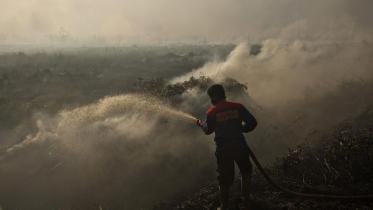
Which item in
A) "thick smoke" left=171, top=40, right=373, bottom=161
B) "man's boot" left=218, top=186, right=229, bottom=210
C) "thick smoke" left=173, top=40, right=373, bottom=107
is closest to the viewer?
"man's boot" left=218, top=186, right=229, bottom=210

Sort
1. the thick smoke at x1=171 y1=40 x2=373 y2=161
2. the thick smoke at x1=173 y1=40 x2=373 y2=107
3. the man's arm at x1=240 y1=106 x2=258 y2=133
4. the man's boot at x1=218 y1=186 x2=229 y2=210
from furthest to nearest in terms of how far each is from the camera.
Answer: the thick smoke at x1=173 y1=40 x2=373 y2=107, the thick smoke at x1=171 y1=40 x2=373 y2=161, the man's boot at x1=218 y1=186 x2=229 y2=210, the man's arm at x1=240 y1=106 x2=258 y2=133

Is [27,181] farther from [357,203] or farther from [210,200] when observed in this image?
[357,203]

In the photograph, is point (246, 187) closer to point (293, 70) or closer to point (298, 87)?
point (298, 87)

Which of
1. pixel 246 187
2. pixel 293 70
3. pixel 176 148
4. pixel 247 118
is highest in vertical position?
pixel 293 70

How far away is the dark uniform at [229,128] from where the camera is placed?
264 inches

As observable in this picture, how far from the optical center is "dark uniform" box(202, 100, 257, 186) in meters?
6.70

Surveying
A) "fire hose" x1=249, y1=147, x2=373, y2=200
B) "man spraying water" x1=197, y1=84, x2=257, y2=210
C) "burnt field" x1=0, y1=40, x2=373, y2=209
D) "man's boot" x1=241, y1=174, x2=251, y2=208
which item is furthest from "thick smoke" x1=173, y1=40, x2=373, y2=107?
"man spraying water" x1=197, y1=84, x2=257, y2=210

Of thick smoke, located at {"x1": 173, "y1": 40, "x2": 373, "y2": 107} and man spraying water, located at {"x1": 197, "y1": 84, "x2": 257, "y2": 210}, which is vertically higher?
thick smoke, located at {"x1": 173, "y1": 40, "x2": 373, "y2": 107}

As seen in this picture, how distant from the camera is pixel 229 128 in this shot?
671 cm

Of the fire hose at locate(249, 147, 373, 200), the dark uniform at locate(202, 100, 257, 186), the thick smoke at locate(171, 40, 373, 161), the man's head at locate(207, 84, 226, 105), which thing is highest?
the thick smoke at locate(171, 40, 373, 161)

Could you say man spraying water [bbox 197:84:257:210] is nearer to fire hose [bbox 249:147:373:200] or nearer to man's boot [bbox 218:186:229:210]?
A: man's boot [bbox 218:186:229:210]

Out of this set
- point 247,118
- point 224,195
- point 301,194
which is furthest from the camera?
point 301,194

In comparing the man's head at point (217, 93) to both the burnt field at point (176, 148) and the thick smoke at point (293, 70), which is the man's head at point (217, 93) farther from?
the thick smoke at point (293, 70)

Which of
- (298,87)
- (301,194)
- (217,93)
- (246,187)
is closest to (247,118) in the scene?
(217,93)
